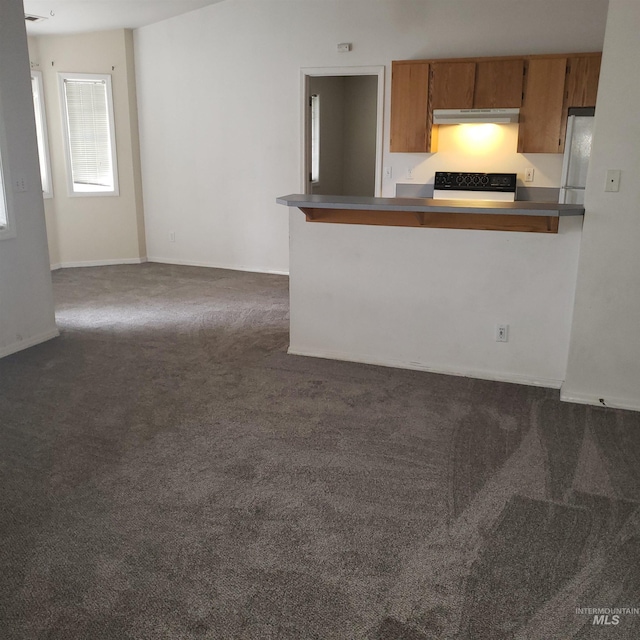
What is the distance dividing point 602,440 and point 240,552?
189 cm

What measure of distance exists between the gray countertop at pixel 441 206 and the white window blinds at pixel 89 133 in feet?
13.3

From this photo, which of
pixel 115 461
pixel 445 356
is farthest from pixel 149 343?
pixel 445 356

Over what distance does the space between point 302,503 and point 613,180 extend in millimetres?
2274

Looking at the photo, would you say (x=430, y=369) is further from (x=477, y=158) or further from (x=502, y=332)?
(x=477, y=158)

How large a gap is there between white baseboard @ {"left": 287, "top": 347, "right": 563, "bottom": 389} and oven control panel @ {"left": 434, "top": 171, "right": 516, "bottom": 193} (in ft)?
8.12

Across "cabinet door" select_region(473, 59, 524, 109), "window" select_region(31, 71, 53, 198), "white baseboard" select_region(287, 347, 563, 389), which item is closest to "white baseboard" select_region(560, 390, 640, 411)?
"white baseboard" select_region(287, 347, 563, 389)

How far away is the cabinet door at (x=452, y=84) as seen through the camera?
5.57 meters

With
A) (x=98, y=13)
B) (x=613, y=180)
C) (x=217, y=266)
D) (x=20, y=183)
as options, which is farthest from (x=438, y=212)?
(x=98, y=13)

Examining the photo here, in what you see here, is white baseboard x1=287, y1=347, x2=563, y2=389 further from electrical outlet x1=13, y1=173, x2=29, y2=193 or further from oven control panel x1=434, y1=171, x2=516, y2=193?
oven control panel x1=434, y1=171, x2=516, y2=193

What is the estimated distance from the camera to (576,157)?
5.37 metres

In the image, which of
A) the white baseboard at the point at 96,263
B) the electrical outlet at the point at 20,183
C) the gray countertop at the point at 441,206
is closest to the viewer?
the gray countertop at the point at 441,206

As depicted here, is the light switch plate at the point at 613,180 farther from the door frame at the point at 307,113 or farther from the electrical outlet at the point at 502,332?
the door frame at the point at 307,113

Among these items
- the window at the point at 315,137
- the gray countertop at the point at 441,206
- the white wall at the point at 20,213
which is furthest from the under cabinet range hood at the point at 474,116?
the white wall at the point at 20,213

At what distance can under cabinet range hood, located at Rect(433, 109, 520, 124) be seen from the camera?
5422 millimetres
